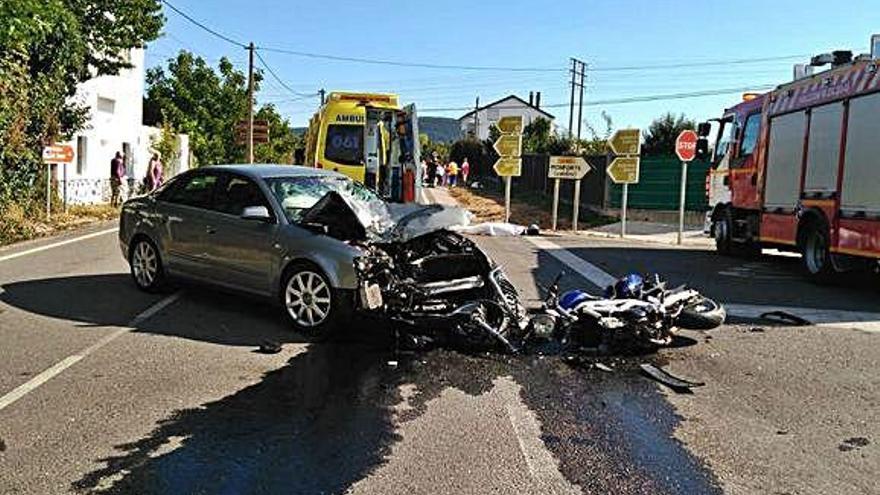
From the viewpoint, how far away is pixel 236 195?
28.0 ft

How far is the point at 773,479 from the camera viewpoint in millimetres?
4453

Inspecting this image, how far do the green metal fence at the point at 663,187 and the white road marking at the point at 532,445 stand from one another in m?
21.9

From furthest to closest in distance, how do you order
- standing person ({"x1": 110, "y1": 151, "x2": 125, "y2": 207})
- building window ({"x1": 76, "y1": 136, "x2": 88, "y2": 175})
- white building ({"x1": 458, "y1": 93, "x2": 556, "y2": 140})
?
white building ({"x1": 458, "y1": 93, "x2": 556, "y2": 140})
building window ({"x1": 76, "y1": 136, "x2": 88, "y2": 175})
standing person ({"x1": 110, "y1": 151, "x2": 125, "y2": 207})

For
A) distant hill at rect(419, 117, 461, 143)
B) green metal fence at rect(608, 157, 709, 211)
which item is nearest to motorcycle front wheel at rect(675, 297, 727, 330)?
green metal fence at rect(608, 157, 709, 211)

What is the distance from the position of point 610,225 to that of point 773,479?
22679 mm

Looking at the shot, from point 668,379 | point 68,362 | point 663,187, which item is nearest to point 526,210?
point 663,187

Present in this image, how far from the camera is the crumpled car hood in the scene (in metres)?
7.44

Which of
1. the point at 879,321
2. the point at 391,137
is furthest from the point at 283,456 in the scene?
the point at 391,137

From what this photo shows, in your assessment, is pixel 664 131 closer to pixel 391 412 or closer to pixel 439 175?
pixel 439 175

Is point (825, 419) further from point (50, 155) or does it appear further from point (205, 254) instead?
point (50, 155)

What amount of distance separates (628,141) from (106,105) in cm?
1946

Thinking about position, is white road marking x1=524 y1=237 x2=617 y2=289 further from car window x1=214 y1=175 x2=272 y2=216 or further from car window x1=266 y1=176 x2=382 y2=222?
car window x1=214 y1=175 x2=272 y2=216

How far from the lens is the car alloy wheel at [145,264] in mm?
9312

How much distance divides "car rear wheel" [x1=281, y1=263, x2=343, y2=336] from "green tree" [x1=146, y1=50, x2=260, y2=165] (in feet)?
125
